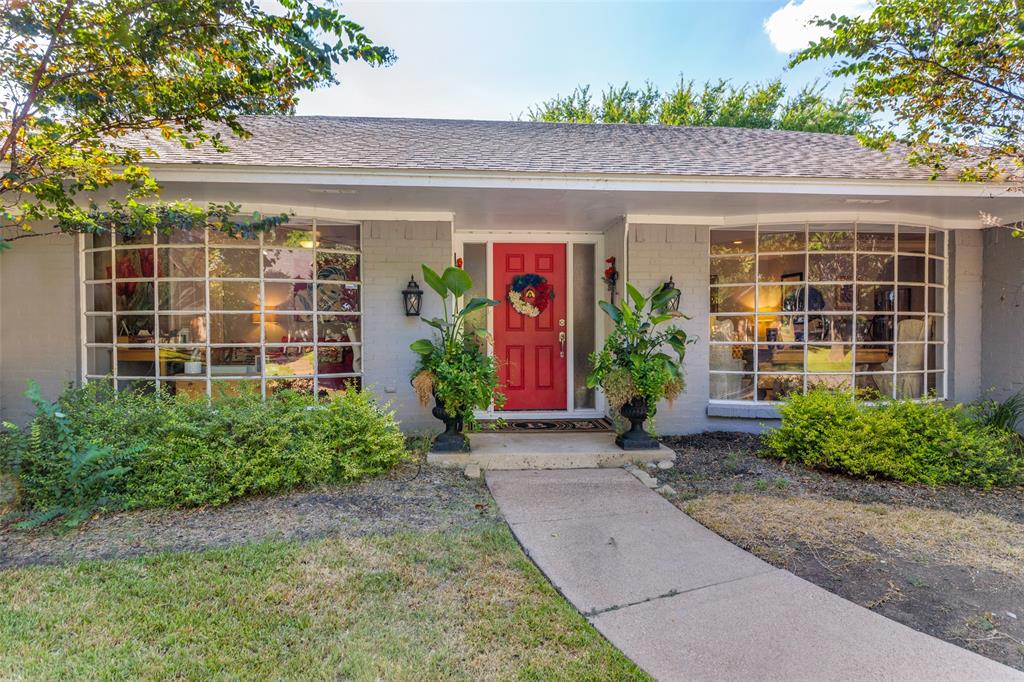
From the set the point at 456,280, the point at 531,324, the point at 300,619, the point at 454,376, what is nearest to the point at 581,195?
the point at 456,280

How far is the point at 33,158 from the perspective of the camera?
385 centimetres

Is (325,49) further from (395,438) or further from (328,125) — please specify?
(328,125)

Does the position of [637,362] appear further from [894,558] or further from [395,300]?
[395,300]

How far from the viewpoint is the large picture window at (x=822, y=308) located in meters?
6.33

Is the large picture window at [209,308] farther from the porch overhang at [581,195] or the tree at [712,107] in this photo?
the tree at [712,107]

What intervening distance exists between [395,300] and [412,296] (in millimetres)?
238

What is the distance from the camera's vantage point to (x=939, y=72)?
4652 millimetres

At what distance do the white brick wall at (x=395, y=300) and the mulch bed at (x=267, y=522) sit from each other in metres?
1.81

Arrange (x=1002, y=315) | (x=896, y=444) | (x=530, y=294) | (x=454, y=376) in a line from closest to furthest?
(x=896, y=444) < (x=454, y=376) < (x=1002, y=315) < (x=530, y=294)

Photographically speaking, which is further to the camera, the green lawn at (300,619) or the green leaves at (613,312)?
the green leaves at (613,312)

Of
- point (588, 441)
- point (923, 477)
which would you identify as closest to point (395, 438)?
point (588, 441)

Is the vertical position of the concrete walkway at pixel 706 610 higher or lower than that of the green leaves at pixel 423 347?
lower

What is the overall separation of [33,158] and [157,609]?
11.8 feet

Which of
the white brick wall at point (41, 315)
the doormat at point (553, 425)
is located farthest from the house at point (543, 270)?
the doormat at point (553, 425)
